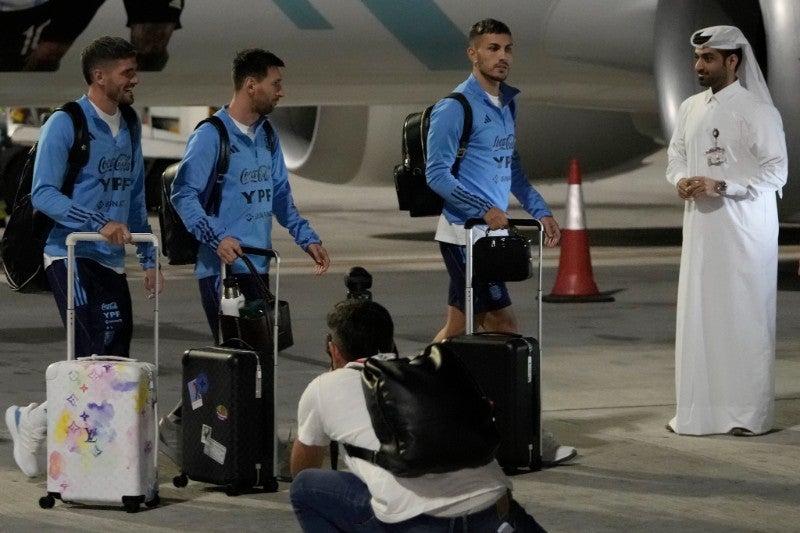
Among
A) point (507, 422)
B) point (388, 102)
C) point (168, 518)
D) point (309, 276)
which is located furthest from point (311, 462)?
point (388, 102)

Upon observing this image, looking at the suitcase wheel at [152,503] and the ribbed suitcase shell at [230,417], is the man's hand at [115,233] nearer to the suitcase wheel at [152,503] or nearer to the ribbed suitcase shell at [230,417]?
the ribbed suitcase shell at [230,417]

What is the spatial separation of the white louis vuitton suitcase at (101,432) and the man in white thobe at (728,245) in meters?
2.24

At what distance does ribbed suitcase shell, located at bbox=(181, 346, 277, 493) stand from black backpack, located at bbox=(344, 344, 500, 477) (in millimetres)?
1760

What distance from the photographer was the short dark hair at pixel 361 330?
13.8 feet

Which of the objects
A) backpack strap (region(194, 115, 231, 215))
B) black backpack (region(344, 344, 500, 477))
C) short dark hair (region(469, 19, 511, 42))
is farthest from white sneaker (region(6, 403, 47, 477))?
black backpack (region(344, 344, 500, 477))

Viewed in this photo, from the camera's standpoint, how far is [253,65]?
20.0 feet

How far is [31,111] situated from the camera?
2283 cm

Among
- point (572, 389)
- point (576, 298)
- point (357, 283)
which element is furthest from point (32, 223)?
point (576, 298)

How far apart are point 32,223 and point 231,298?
0.70 m

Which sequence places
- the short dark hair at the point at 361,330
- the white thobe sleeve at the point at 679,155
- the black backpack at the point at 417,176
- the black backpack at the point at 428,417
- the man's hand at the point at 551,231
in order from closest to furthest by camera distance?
the black backpack at the point at 428,417 → the short dark hair at the point at 361,330 → the man's hand at the point at 551,231 → the black backpack at the point at 417,176 → the white thobe sleeve at the point at 679,155

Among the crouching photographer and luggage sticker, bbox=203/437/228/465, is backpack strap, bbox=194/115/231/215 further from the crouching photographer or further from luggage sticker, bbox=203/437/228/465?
the crouching photographer

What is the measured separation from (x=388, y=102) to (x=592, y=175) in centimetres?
330

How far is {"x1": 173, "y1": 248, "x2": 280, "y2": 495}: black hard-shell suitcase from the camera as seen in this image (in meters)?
5.70

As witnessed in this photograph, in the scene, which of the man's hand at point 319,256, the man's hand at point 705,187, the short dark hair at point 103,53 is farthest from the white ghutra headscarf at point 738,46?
the short dark hair at point 103,53
